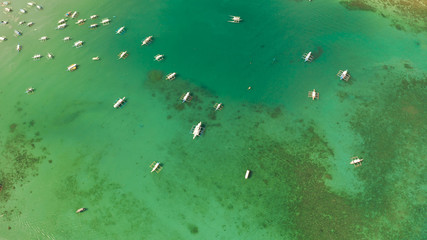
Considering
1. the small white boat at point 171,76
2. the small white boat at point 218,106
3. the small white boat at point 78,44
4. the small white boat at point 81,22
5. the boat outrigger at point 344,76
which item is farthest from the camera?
the small white boat at point 81,22

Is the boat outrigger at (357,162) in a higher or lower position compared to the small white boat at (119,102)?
lower

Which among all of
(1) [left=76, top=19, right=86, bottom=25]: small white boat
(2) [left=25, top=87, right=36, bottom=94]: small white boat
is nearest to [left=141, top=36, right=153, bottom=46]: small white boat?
(1) [left=76, top=19, right=86, bottom=25]: small white boat

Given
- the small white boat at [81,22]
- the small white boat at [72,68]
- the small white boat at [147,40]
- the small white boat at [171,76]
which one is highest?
the small white boat at [81,22]

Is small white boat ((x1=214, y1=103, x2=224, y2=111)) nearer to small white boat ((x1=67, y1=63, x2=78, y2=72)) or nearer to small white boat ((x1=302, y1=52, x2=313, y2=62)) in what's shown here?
small white boat ((x1=302, y1=52, x2=313, y2=62))

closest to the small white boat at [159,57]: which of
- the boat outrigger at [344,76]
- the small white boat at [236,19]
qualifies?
the small white boat at [236,19]

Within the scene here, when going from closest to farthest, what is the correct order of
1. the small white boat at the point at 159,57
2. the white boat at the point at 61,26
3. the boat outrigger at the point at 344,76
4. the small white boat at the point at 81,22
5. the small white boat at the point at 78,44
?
the boat outrigger at the point at 344,76, the small white boat at the point at 159,57, the small white boat at the point at 78,44, the white boat at the point at 61,26, the small white boat at the point at 81,22

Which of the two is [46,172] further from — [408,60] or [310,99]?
[408,60]

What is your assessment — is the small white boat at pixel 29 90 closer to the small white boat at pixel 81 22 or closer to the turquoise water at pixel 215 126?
the turquoise water at pixel 215 126

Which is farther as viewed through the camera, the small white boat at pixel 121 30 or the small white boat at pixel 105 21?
the small white boat at pixel 105 21
